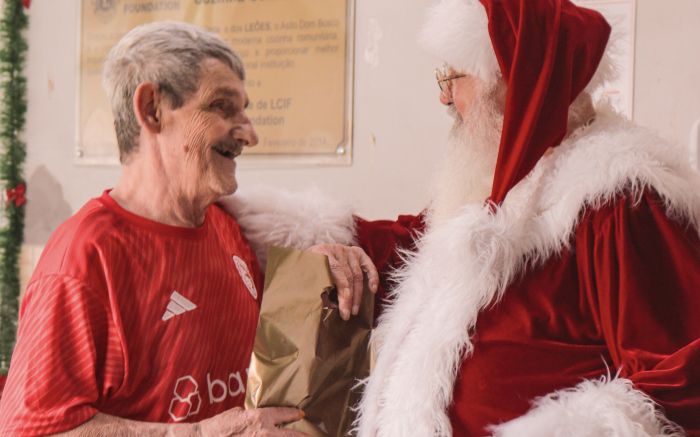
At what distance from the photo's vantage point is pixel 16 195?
8.86 ft

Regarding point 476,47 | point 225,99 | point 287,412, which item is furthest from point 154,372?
point 476,47

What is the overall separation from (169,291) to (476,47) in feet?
2.38

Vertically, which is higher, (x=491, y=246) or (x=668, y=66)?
(x=668, y=66)

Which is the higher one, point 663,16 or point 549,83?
point 663,16

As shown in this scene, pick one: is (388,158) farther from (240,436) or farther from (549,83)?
(240,436)

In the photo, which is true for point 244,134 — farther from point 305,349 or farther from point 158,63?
point 305,349

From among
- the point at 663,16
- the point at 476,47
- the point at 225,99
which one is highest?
the point at 663,16

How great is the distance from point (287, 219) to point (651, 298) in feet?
2.40

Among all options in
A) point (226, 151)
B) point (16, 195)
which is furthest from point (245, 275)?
point (16, 195)

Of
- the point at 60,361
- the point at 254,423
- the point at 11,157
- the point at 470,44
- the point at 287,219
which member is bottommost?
the point at 254,423

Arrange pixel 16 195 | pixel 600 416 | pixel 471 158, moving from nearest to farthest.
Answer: pixel 600 416, pixel 471 158, pixel 16 195

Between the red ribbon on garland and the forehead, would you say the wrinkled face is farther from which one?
the red ribbon on garland

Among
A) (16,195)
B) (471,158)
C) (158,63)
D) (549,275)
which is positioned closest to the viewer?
(549,275)

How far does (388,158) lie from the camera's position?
2.30m
